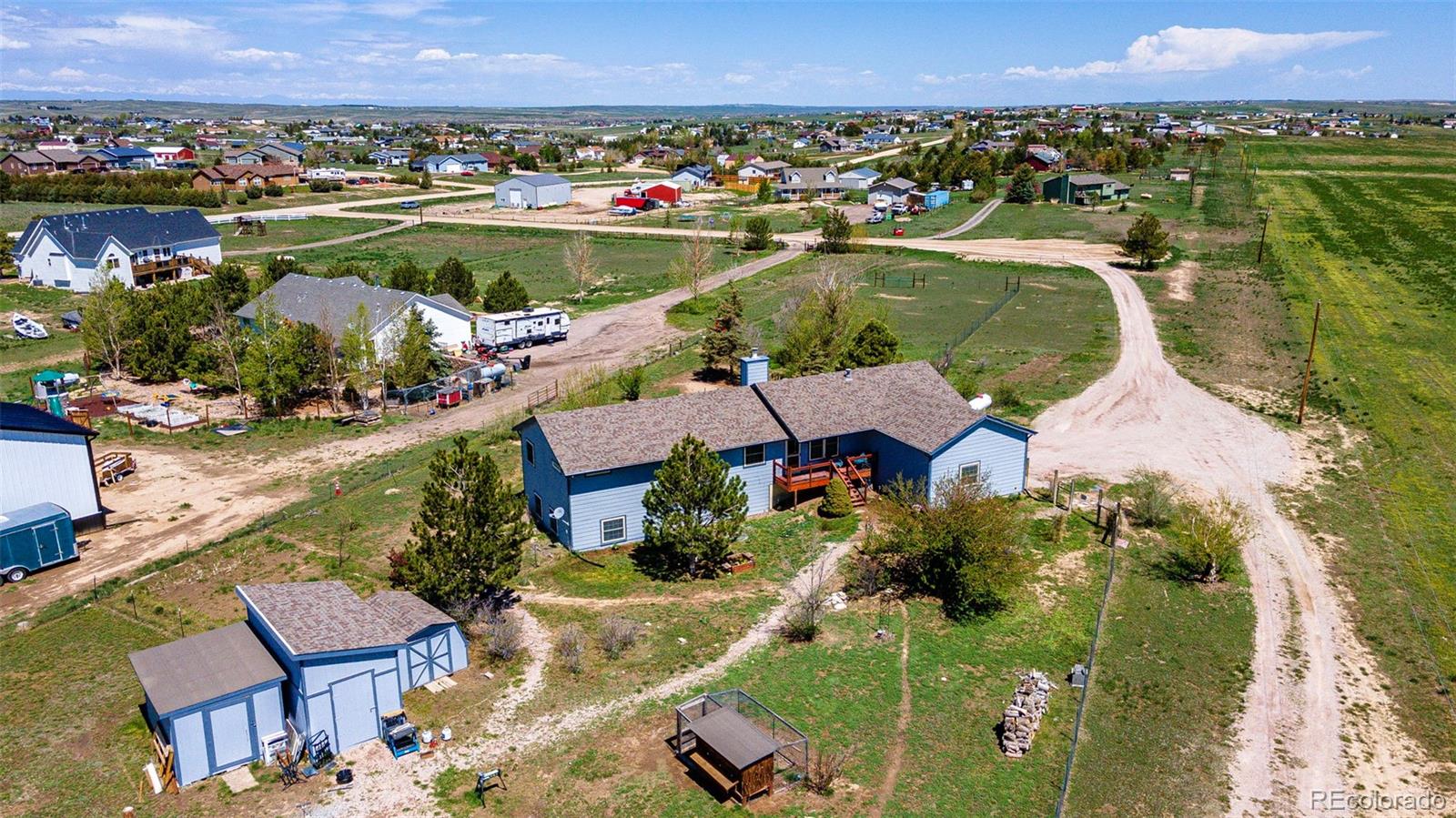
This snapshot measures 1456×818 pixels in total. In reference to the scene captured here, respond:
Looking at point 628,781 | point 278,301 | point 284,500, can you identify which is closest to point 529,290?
point 278,301

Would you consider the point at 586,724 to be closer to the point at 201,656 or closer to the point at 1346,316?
the point at 201,656

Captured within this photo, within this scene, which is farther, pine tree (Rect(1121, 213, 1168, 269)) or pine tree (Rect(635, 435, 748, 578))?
pine tree (Rect(1121, 213, 1168, 269))

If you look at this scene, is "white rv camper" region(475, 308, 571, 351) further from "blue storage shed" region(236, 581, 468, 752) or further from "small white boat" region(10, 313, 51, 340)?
"blue storage shed" region(236, 581, 468, 752)

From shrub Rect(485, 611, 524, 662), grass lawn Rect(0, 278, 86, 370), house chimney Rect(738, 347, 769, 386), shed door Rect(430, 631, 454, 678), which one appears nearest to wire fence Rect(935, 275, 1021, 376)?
house chimney Rect(738, 347, 769, 386)

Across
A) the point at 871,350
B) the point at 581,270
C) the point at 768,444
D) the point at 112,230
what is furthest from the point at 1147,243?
the point at 112,230

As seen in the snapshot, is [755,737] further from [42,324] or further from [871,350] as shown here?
[42,324]

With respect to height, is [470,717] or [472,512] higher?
[472,512]
